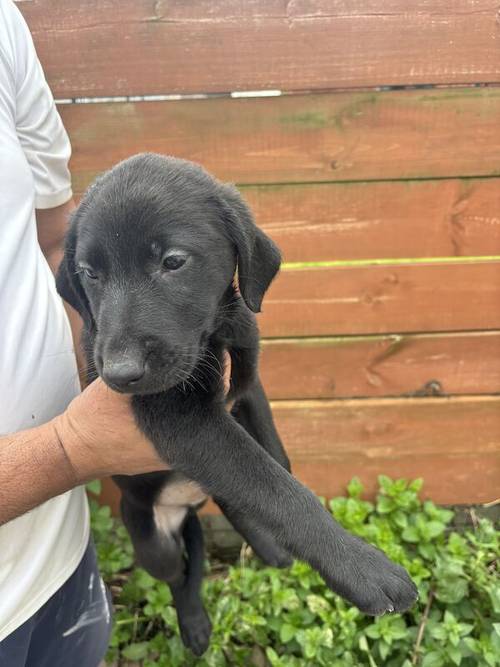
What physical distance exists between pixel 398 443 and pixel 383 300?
0.68 meters

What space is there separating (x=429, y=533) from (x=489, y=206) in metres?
1.37

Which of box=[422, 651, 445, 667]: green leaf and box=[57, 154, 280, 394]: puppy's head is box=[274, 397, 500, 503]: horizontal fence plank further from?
box=[57, 154, 280, 394]: puppy's head

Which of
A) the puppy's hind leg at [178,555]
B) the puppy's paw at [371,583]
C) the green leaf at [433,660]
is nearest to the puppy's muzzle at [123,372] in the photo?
the puppy's paw at [371,583]

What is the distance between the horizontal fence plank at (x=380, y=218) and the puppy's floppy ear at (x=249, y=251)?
30.1 inches

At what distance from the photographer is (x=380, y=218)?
232 centimetres

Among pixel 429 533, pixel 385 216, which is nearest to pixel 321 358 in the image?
pixel 385 216

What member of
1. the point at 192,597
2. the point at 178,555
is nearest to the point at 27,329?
the point at 178,555

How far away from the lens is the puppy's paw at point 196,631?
213 cm

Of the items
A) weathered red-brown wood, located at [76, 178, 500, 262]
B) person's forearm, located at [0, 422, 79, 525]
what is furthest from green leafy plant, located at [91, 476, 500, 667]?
person's forearm, located at [0, 422, 79, 525]

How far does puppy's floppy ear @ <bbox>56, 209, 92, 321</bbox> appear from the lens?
1.50m

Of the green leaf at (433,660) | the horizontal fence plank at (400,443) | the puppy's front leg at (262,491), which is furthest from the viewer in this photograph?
the horizontal fence plank at (400,443)

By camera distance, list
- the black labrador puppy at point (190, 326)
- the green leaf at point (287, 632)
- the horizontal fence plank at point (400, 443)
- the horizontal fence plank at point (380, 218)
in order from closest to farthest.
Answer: the black labrador puppy at point (190, 326), the green leaf at point (287, 632), the horizontal fence plank at point (380, 218), the horizontal fence plank at point (400, 443)

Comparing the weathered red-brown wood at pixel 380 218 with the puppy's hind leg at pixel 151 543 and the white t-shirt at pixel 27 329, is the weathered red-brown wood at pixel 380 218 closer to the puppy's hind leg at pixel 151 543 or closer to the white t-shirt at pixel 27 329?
the white t-shirt at pixel 27 329

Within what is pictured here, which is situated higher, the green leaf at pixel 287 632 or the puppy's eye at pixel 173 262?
the puppy's eye at pixel 173 262
